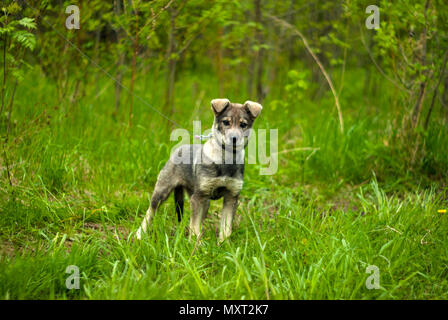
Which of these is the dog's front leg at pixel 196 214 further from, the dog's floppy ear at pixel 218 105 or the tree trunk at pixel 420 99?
the tree trunk at pixel 420 99

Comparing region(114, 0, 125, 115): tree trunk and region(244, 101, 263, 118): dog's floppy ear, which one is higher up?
region(114, 0, 125, 115): tree trunk

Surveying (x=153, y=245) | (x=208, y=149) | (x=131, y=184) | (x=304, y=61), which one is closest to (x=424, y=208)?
(x=208, y=149)

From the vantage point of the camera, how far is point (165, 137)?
593cm

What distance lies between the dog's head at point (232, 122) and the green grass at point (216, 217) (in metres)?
0.82

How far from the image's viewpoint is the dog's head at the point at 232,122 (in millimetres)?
3660

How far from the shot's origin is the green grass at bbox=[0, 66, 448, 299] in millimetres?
3027

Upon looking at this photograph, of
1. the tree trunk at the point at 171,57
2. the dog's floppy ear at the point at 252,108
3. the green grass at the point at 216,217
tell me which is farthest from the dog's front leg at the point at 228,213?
the tree trunk at the point at 171,57

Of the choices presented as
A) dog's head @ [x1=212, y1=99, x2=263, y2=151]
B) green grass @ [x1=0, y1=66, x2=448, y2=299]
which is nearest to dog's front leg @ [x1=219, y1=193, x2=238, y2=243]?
green grass @ [x1=0, y1=66, x2=448, y2=299]

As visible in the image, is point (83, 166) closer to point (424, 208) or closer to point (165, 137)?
point (165, 137)

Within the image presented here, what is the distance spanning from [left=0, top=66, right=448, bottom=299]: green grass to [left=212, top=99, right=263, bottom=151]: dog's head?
819 millimetres

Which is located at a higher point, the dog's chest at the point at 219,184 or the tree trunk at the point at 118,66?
the tree trunk at the point at 118,66

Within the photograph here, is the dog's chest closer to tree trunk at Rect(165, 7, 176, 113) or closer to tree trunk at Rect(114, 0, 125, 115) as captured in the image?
tree trunk at Rect(165, 7, 176, 113)
